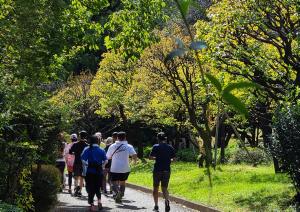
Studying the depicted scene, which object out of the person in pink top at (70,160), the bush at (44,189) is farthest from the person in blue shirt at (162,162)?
the person in pink top at (70,160)

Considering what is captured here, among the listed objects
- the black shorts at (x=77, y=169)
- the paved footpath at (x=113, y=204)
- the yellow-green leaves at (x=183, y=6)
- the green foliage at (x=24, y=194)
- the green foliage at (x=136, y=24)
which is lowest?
the paved footpath at (x=113, y=204)

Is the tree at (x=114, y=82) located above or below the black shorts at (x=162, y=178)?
above

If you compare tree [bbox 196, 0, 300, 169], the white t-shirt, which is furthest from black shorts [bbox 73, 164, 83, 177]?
tree [bbox 196, 0, 300, 169]

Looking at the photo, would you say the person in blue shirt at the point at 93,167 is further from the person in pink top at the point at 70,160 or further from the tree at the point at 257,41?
the person in pink top at the point at 70,160

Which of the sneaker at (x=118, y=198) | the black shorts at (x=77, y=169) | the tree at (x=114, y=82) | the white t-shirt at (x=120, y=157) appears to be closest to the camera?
the white t-shirt at (x=120, y=157)

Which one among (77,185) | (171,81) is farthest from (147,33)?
(171,81)

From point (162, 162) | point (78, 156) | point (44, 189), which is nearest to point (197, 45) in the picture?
point (44, 189)

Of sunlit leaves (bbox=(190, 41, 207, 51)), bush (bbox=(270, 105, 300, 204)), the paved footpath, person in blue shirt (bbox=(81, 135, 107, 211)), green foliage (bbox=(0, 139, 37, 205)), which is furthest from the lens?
the paved footpath

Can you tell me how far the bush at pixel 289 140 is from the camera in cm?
→ 1159

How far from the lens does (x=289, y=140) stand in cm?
1171

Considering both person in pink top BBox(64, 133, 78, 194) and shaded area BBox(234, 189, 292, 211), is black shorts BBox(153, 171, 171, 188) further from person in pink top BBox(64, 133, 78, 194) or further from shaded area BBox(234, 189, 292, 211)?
person in pink top BBox(64, 133, 78, 194)

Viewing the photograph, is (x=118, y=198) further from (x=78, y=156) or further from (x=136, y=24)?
(x=136, y=24)

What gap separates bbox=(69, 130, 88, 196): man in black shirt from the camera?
16.4 m

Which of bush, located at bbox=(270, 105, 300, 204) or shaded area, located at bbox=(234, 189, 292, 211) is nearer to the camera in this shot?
bush, located at bbox=(270, 105, 300, 204)
